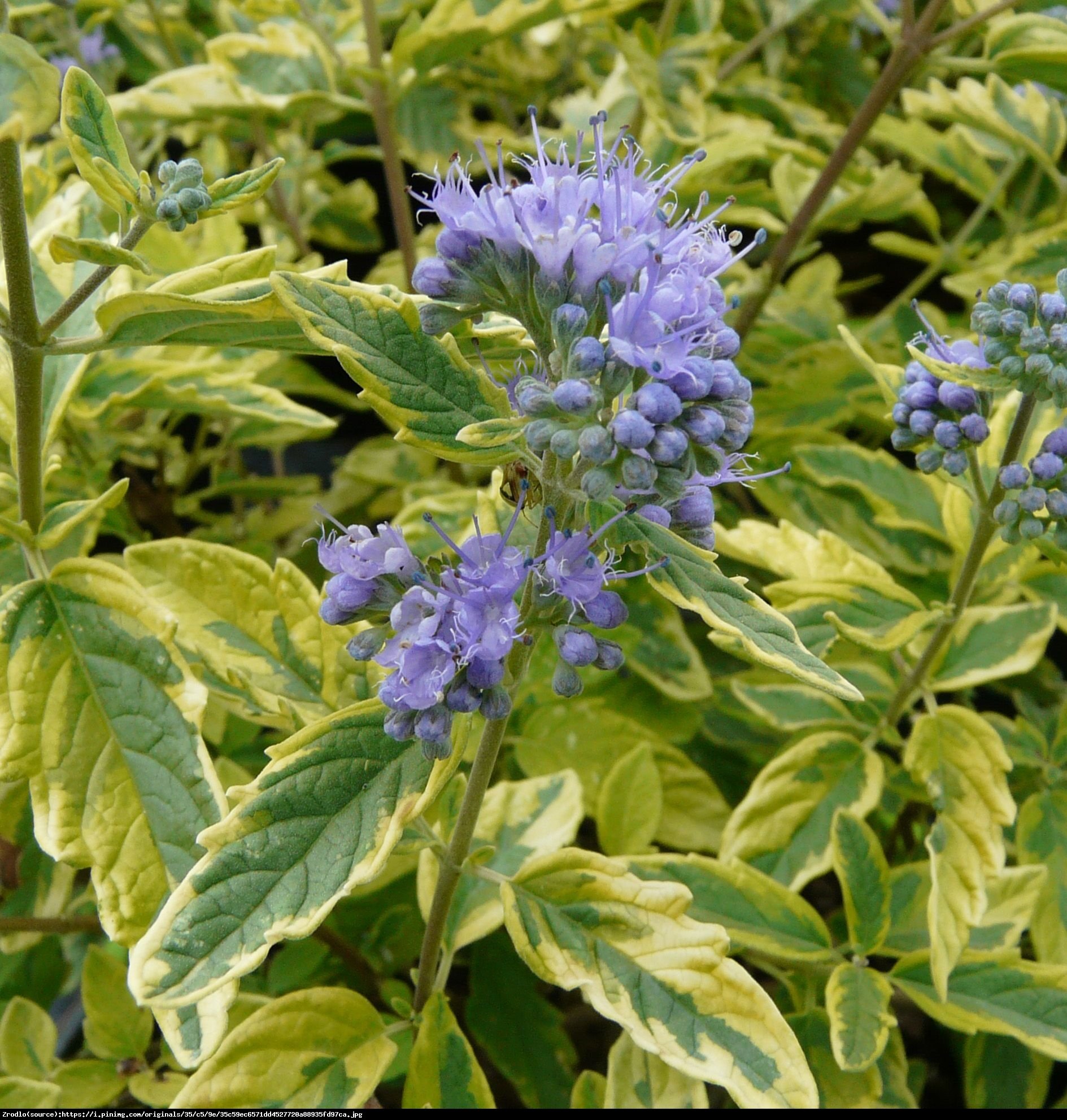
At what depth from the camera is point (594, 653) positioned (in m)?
1.00

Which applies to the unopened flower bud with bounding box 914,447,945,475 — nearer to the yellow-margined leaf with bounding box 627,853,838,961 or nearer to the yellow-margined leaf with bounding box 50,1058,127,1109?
the yellow-margined leaf with bounding box 627,853,838,961

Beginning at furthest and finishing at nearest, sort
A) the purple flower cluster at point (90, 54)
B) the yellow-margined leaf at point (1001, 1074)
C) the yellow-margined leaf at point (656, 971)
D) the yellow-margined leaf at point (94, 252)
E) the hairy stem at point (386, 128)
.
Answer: the purple flower cluster at point (90, 54) → the hairy stem at point (386, 128) → the yellow-margined leaf at point (1001, 1074) → the yellow-margined leaf at point (656, 971) → the yellow-margined leaf at point (94, 252)

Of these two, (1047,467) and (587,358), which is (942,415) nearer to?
(1047,467)

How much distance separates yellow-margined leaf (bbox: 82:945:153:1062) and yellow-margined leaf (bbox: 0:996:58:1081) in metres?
0.08

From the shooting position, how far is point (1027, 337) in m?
1.29

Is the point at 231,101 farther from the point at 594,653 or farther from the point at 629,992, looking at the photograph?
the point at 629,992

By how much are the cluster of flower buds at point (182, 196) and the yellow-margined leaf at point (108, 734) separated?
1.33ft

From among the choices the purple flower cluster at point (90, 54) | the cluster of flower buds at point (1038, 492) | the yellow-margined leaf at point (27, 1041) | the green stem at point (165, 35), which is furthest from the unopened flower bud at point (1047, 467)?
the purple flower cluster at point (90, 54)

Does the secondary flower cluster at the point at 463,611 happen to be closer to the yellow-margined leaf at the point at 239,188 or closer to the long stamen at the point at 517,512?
the long stamen at the point at 517,512

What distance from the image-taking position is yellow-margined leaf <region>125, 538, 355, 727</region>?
1.36m

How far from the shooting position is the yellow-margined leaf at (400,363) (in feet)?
3.04

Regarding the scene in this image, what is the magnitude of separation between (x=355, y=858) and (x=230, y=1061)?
0.40m

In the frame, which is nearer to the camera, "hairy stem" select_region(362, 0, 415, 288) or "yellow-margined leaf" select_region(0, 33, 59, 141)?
"yellow-margined leaf" select_region(0, 33, 59, 141)

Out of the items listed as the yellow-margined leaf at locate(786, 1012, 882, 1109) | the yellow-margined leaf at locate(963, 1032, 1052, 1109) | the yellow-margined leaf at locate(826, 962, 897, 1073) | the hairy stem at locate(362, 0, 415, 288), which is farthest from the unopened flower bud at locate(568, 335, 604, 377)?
the yellow-margined leaf at locate(963, 1032, 1052, 1109)
